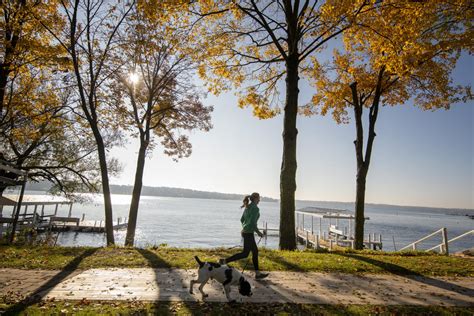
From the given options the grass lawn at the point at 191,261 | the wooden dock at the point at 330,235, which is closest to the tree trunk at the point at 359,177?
the wooden dock at the point at 330,235

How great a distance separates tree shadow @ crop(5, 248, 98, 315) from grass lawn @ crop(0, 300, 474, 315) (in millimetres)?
14

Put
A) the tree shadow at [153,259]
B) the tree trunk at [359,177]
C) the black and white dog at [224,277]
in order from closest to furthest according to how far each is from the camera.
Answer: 1. the black and white dog at [224,277]
2. the tree shadow at [153,259]
3. the tree trunk at [359,177]

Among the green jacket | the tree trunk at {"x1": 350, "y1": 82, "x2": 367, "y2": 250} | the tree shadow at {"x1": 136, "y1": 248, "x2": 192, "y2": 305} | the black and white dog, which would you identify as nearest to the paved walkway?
the tree shadow at {"x1": 136, "y1": 248, "x2": 192, "y2": 305}

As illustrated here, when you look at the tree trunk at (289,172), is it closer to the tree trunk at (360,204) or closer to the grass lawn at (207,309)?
the grass lawn at (207,309)

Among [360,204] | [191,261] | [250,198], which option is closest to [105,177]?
[191,261]

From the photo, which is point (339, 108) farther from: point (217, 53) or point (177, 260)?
point (177, 260)

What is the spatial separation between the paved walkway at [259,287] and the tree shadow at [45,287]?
0.02m

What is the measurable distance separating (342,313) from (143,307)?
3.42m

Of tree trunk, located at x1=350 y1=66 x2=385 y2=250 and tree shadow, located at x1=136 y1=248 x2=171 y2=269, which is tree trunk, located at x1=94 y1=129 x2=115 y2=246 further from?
tree trunk, located at x1=350 y1=66 x2=385 y2=250

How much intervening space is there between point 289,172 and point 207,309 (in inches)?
262

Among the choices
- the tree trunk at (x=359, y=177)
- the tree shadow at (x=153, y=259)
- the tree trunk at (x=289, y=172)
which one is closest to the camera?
the tree shadow at (x=153, y=259)

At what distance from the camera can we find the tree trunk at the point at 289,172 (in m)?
10.4

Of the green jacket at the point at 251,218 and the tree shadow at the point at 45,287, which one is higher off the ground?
the green jacket at the point at 251,218

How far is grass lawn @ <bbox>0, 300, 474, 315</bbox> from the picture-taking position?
178 inches
